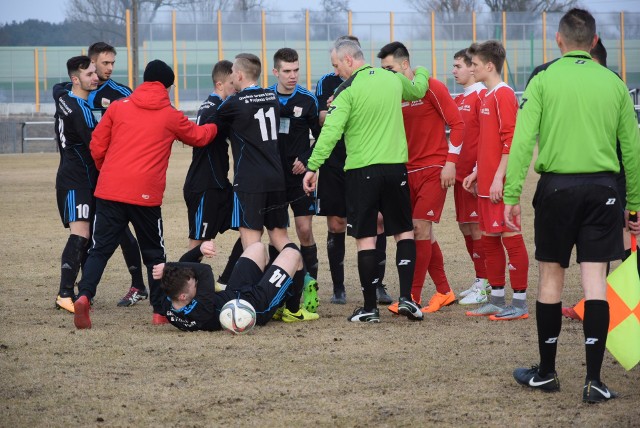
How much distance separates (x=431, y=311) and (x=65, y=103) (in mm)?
3659

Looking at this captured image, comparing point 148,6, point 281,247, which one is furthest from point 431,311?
point 148,6

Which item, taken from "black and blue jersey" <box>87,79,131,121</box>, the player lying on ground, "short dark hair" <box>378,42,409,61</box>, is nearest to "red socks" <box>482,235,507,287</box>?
the player lying on ground

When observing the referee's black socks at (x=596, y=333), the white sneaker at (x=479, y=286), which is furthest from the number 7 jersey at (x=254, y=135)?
the referee's black socks at (x=596, y=333)

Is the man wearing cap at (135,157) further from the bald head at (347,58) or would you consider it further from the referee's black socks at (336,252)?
the referee's black socks at (336,252)

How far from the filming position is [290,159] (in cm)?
878

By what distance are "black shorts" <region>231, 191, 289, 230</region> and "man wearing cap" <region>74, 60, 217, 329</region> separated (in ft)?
1.89

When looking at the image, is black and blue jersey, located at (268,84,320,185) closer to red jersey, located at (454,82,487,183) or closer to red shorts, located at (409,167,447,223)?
red shorts, located at (409,167,447,223)

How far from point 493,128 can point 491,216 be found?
27.8 inches

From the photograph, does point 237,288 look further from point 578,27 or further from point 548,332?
point 578,27

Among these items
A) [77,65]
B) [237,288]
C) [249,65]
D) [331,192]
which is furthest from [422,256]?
[77,65]

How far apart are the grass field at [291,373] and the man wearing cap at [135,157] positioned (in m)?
0.67

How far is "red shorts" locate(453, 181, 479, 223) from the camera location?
8664 millimetres

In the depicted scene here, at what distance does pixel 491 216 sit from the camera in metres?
7.86

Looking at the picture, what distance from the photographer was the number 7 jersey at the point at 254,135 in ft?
26.2
